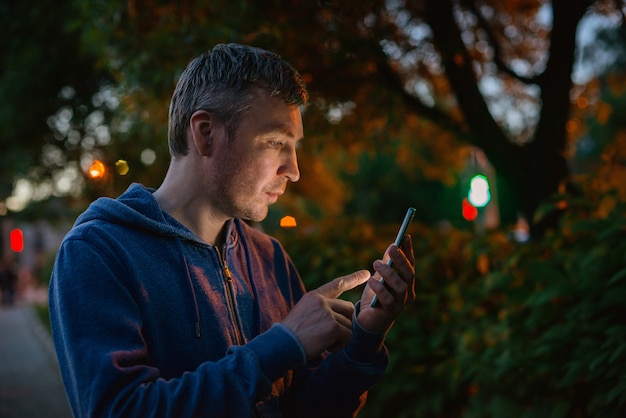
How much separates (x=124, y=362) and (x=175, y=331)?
0.22 metres

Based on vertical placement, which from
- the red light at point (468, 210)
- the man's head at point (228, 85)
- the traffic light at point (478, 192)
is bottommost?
the red light at point (468, 210)

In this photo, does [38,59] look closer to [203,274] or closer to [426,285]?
[426,285]

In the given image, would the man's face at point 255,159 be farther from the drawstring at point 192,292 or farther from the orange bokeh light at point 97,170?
the orange bokeh light at point 97,170

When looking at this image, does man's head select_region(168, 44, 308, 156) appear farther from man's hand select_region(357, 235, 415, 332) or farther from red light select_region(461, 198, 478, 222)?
red light select_region(461, 198, 478, 222)

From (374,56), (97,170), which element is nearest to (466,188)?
(374,56)

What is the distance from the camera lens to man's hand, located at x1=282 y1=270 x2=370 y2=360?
1662 millimetres

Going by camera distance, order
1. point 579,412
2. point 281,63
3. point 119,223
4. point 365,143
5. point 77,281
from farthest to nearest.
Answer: point 365,143 → point 579,412 → point 281,63 → point 119,223 → point 77,281

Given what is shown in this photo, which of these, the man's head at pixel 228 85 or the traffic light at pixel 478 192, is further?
the traffic light at pixel 478 192

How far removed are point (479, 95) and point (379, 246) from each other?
1657mm

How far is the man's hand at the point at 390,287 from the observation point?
178 centimetres

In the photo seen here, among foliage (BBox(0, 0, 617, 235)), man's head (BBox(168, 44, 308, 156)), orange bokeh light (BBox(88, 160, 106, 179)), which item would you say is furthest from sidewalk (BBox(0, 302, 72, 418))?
man's head (BBox(168, 44, 308, 156))

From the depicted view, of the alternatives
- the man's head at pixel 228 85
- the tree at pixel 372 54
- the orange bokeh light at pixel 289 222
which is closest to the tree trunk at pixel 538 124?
the tree at pixel 372 54

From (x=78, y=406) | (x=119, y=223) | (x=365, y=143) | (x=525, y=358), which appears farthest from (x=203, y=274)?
(x=365, y=143)

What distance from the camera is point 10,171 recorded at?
1101 cm
